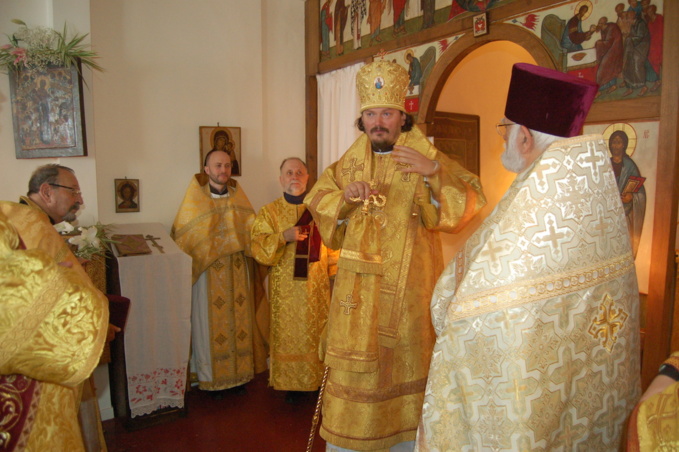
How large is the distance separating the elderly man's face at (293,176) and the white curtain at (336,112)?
1.16 meters

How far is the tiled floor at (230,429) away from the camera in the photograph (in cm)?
370

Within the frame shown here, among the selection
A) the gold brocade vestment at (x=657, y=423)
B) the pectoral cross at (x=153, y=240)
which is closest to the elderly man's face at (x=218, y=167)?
the pectoral cross at (x=153, y=240)

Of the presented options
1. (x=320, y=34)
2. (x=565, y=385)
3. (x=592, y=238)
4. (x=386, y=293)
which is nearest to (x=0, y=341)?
(x=565, y=385)

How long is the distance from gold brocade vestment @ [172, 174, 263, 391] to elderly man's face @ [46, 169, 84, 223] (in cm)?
172

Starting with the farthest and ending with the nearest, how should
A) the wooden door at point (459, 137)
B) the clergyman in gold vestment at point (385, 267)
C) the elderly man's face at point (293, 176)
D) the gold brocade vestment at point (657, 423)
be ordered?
the wooden door at point (459, 137) < the elderly man's face at point (293, 176) < the clergyman in gold vestment at point (385, 267) < the gold brocade vestment at point (657, 423)

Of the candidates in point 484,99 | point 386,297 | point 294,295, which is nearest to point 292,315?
point 294,295

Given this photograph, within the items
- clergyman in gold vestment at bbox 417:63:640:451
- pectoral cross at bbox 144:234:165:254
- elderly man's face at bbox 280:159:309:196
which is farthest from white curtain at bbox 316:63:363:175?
A: clergyman in gold vestment at bbox 417:63:640:451

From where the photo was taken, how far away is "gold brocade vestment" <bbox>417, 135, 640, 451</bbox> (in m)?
1.48

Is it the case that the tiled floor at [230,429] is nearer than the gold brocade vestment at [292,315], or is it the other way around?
the tiled floor at [230,429]

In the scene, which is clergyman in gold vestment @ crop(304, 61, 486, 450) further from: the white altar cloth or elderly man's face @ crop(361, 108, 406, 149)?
the white altar cloth

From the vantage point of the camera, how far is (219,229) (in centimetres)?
463

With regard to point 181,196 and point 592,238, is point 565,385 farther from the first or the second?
point 181,196

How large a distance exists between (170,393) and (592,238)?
3568 mm

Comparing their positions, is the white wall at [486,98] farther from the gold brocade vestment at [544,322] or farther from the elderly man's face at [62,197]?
the gold brocade vestment at [544,322]
